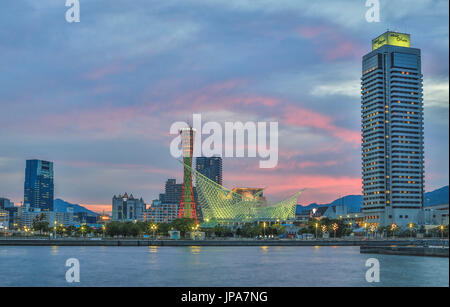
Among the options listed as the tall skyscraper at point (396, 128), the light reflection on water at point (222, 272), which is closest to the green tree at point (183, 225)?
the light reflection on water at point (222, 272)

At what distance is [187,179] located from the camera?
129m

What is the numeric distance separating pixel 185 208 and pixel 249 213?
20.6 meters

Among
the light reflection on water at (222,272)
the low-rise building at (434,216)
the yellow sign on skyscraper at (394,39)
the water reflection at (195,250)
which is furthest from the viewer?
the yellow sign on skyscraper at (394,39)

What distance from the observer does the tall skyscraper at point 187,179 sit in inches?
5069

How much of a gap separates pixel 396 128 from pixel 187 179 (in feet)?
208

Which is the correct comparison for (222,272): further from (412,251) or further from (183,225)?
(183,225)

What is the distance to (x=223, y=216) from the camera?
138375 millimetres

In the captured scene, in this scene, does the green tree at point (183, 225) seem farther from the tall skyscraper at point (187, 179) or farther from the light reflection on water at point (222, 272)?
the light reflection on water at point (222, 272)

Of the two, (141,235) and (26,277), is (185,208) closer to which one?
(141,235)

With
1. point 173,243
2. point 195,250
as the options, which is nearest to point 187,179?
point 173,243

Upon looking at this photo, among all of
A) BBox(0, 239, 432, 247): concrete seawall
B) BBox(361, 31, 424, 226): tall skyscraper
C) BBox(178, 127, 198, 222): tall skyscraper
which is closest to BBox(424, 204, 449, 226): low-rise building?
BBox(361, 31, 424, 226): tall skyscraper

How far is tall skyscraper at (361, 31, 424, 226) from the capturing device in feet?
516

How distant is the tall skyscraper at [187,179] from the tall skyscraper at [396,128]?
54923mm

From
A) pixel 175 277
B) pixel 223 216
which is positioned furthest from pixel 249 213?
pixel 175 277
